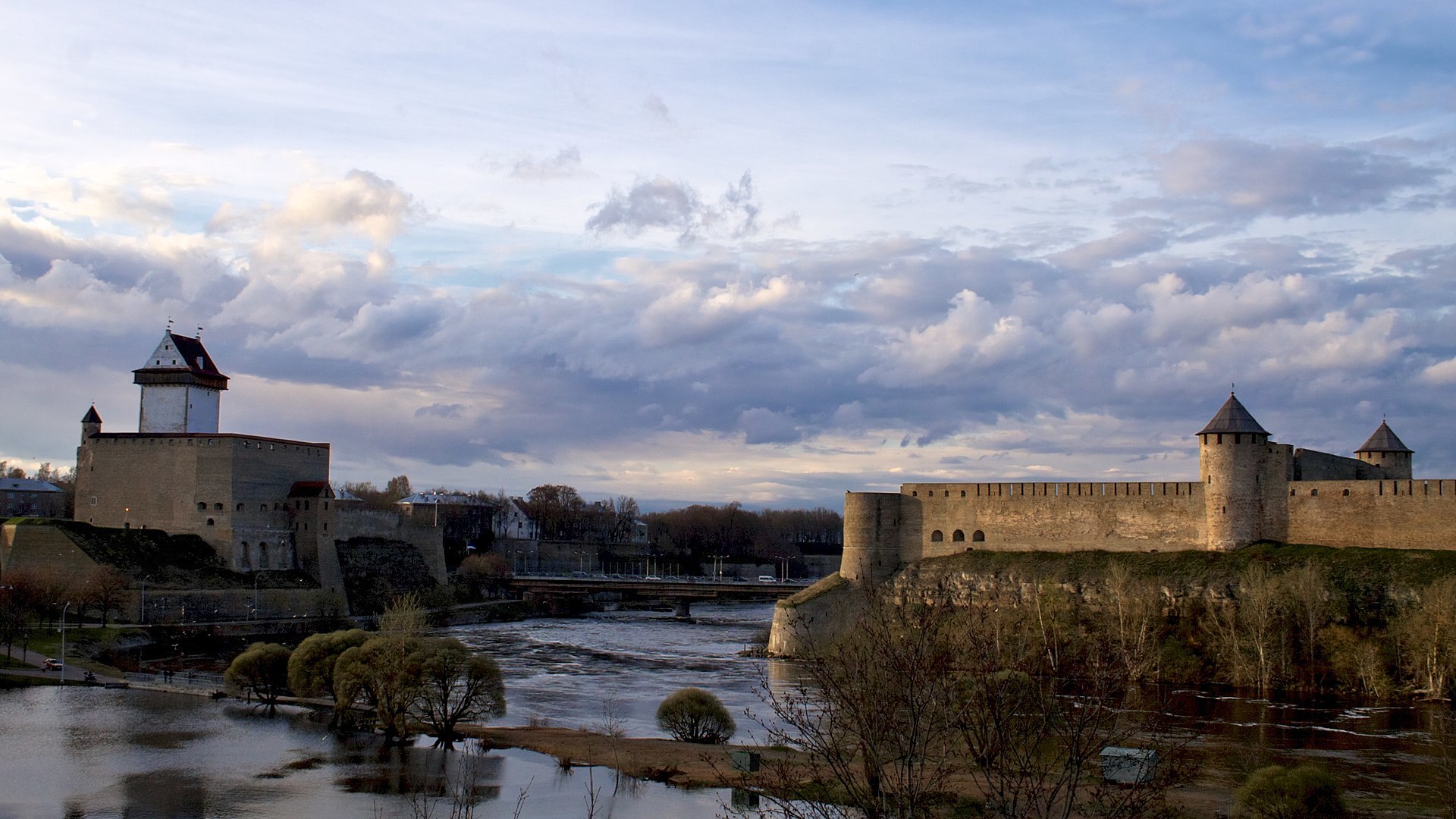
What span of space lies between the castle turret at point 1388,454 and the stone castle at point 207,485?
4737 centimetres

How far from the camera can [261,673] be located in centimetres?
3353

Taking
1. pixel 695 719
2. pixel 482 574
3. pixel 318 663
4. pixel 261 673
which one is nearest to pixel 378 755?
pixel 695 719

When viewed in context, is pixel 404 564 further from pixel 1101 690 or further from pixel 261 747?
pixel 1101 690

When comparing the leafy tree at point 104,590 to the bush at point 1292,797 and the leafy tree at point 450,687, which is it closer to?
the leafy tree at point 450,687

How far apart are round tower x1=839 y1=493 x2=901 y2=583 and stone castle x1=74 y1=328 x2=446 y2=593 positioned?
2733cm

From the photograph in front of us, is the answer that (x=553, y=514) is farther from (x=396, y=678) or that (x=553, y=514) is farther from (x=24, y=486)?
(x=396, y=678)

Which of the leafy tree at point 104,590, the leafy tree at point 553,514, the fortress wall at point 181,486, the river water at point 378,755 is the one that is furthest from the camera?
the leafy tree at point 553,514

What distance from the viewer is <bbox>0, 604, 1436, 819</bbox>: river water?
69.7ft

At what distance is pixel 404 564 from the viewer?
66.4m

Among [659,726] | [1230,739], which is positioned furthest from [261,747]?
[1230,739]

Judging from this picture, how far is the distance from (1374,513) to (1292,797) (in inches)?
1018

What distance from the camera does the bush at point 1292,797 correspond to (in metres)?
19.1

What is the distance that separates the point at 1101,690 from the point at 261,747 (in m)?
20.8

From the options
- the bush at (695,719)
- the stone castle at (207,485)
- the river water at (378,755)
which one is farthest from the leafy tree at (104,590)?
the bush at (695,719)
